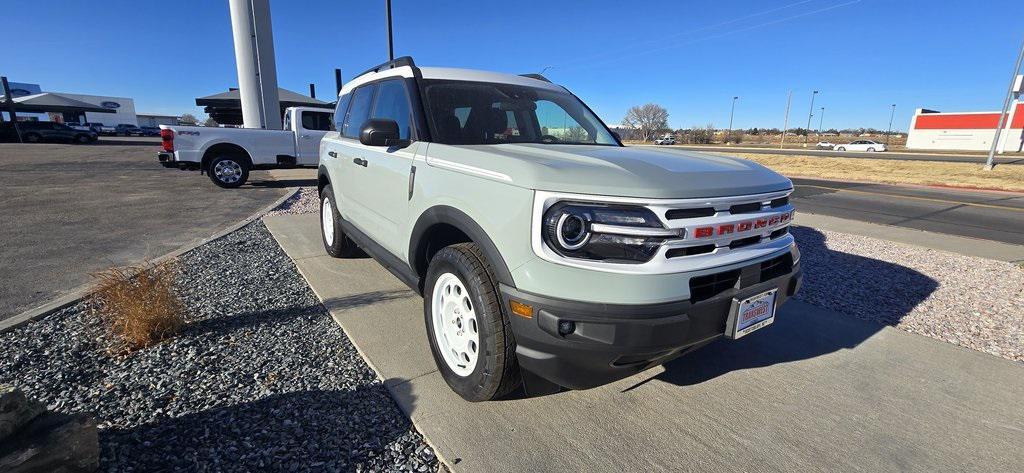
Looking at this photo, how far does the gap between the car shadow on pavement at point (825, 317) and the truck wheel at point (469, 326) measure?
44.7 inches

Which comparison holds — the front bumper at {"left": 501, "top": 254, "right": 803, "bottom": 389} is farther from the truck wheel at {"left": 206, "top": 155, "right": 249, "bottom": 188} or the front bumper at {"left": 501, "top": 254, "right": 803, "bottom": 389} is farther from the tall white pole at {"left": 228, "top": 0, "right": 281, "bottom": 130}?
the tall white pole at {"left": 228, "top": 0, "right": 281, "bottom": 130}

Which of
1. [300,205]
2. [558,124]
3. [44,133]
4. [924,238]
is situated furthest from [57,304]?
[44,133]

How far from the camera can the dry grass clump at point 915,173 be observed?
16.3 metres

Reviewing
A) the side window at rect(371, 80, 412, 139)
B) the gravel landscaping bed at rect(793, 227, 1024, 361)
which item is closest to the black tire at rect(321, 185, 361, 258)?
the side window at rect(371, 80, 412, 139)

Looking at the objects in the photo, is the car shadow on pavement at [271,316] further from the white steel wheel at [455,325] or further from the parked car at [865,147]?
the parked car at [865,147]

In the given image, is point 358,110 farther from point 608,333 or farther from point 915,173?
point 915,173

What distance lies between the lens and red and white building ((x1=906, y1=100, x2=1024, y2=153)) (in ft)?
154

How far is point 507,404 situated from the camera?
101 inches

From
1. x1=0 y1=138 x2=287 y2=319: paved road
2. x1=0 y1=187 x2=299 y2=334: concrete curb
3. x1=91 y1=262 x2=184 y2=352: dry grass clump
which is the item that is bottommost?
x1=0 y1=138 x2=287 y2=319: paved road

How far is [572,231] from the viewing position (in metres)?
1.98

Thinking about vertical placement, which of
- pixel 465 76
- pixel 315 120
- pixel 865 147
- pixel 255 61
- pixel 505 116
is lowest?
pixel 865 147

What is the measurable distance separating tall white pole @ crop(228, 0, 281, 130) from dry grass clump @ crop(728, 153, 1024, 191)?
67.6 ft

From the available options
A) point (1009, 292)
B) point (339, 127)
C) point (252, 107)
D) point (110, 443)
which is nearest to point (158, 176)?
point (252, 107)

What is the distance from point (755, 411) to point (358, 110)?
3898mm
